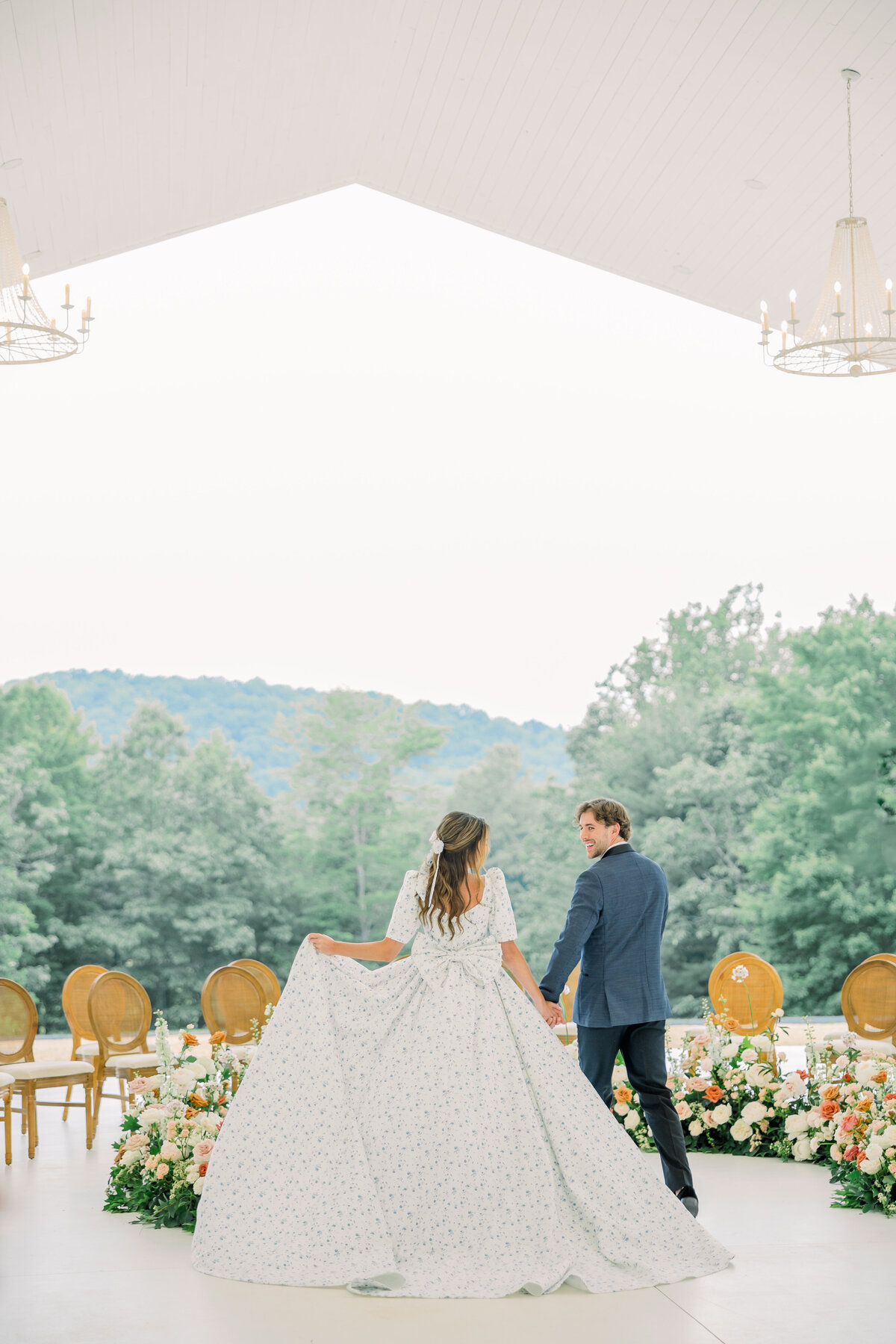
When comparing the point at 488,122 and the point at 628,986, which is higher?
the point at 488,122

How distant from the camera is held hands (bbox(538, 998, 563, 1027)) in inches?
182

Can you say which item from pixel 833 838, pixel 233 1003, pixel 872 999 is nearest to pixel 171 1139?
pixel 233 1003

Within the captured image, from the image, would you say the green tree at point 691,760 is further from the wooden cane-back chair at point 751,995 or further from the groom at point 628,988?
the groom at point 628,988

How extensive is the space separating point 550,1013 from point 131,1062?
3.03m

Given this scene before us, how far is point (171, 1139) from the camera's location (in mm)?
5035

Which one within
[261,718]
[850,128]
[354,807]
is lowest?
[354,807]

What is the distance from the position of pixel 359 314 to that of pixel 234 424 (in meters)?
3.35

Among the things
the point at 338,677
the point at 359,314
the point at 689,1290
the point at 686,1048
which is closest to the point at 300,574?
the point at 338,677

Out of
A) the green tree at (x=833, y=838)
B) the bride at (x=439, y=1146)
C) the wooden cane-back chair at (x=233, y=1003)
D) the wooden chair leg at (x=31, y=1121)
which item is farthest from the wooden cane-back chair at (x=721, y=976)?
the green tree at (x=833, y=838)

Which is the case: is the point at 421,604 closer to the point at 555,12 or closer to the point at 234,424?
the point at 234,424

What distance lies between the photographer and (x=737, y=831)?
2144 cm

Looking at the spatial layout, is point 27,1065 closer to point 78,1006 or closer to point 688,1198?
point 78,1006

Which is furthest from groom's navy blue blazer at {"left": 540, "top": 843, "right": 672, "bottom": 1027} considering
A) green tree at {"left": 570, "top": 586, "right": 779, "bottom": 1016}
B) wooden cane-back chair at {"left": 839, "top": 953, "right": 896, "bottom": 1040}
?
green tree at {"left": 570, "top": 586, "right": 779, "bottom": 1016}

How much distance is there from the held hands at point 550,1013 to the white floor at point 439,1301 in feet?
3.03
